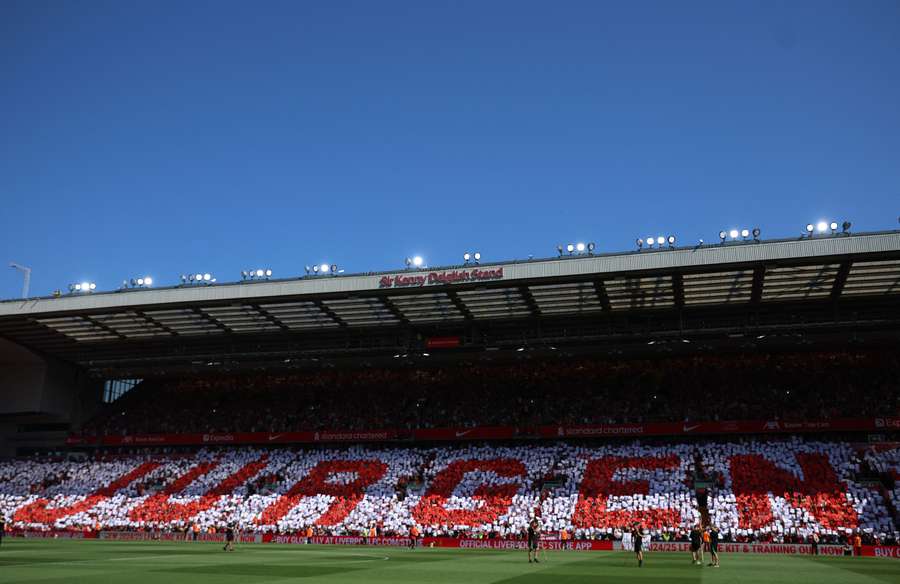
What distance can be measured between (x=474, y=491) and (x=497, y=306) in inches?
546

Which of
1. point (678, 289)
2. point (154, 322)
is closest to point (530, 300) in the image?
point (678, 289)

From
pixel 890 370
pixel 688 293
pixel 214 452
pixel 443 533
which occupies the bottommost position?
pixel 443 533

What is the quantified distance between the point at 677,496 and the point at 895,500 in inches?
511

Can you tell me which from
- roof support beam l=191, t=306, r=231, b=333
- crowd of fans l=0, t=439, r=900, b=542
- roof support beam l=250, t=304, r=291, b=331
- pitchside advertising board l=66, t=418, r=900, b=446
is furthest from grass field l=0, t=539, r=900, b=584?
roof support beam l=191, t=306, r=231, b=333

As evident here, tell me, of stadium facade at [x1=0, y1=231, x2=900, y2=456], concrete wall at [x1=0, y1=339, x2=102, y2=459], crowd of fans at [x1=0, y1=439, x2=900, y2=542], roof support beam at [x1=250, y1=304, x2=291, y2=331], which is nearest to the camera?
crowd of fans at [x1=0, y1=439, x2=900, y2=542]

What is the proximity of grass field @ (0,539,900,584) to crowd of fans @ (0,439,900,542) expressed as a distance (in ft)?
30.6

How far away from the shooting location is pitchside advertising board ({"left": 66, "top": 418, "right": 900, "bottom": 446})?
57.1 metres

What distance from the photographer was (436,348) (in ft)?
206

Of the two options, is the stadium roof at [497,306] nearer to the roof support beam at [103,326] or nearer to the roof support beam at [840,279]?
the roof support beam at [840,279]

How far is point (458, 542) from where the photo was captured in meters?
49.4

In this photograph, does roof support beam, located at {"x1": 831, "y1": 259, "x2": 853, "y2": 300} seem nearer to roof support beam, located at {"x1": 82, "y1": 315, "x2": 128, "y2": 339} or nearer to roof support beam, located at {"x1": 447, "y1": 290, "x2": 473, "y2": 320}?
roof support beam, located at {"x1": 447, "y1": 290, "x2": 473, "y2": 320}

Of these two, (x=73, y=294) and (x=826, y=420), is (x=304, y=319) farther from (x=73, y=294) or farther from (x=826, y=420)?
(x=826, y=420)

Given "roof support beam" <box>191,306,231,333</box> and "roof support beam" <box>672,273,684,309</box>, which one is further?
"roof support beam" <box>191,306,231,333</box>

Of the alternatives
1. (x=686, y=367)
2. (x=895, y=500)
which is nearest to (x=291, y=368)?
(x=686, y=367)
